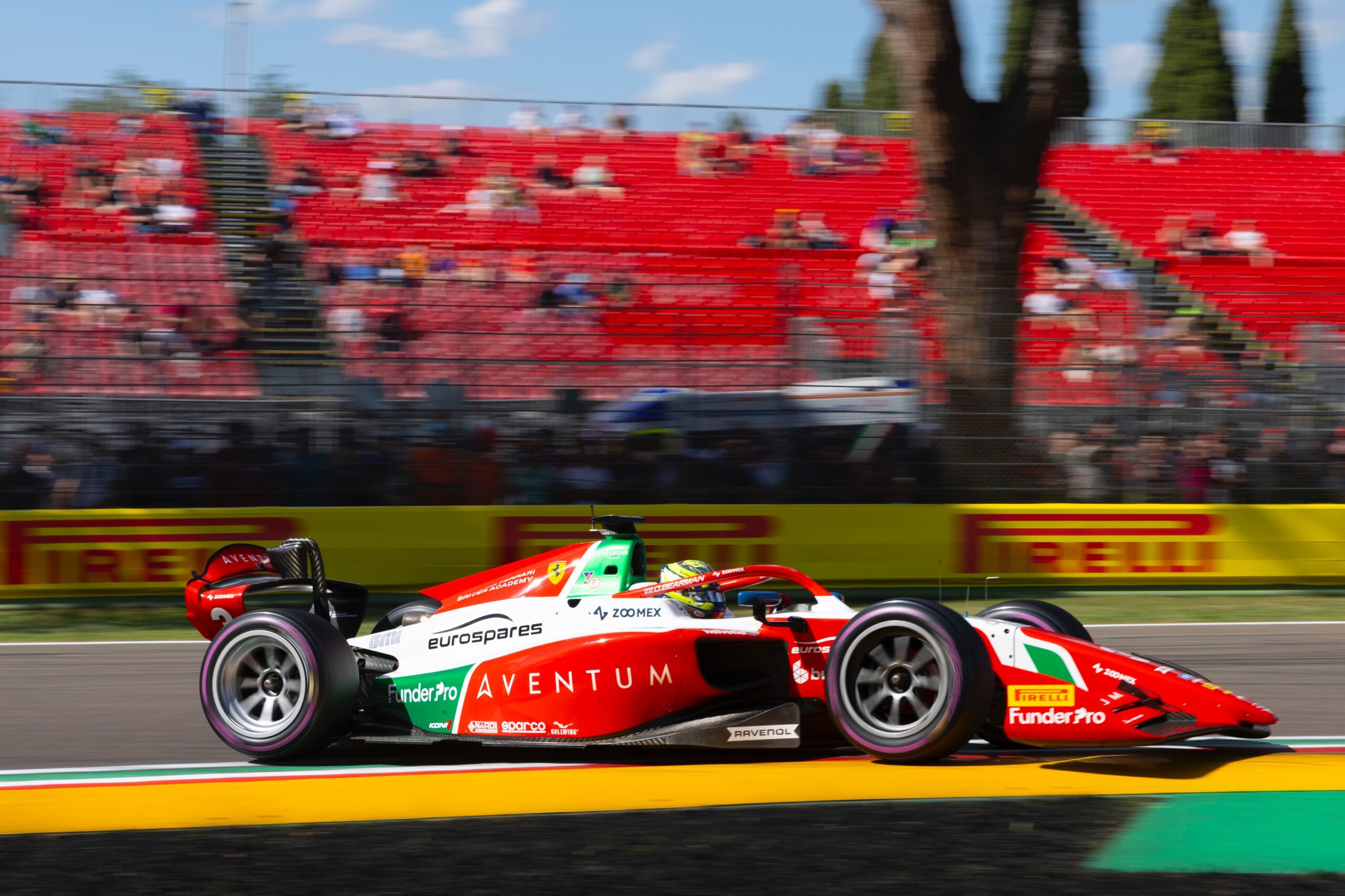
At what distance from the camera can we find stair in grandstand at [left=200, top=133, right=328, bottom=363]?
1084 centimetres

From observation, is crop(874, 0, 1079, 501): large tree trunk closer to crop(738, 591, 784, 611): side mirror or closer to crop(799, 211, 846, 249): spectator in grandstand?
crop(738, 591, 784, 611): side mirror

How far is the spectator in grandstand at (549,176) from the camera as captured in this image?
65.9 feet

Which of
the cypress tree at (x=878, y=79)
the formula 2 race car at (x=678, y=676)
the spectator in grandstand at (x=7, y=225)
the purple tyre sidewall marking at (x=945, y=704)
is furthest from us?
the cypress tree at (x=878, y=79)

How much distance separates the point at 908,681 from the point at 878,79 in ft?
153

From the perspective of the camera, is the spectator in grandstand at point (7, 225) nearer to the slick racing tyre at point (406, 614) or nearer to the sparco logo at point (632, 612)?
the slick racing tyre at point (406, 614)

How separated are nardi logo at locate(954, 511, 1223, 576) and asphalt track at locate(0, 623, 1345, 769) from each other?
163cm

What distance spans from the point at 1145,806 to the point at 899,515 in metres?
6.42

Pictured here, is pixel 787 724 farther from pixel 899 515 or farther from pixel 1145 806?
pixel 899 515

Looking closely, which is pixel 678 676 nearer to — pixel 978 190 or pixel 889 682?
pixel 889 682

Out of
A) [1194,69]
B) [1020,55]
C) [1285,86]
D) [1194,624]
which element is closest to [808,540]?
[1194,624]

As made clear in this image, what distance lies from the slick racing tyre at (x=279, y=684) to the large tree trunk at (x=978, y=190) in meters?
7.01

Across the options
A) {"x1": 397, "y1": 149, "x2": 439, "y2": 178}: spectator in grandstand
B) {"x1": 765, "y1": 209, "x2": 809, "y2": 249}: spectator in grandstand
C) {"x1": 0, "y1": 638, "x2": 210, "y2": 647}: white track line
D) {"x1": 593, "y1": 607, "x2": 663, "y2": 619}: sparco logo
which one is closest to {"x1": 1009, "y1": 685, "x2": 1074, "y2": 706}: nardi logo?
{"x1": 593, "y1": 607, "x2": 663, "y2": 619}: sparco logo

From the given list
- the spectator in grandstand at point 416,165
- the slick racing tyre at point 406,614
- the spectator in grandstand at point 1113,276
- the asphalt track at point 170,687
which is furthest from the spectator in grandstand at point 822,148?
the slick racing tyre at point 406,614

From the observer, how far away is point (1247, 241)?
2089 cm
